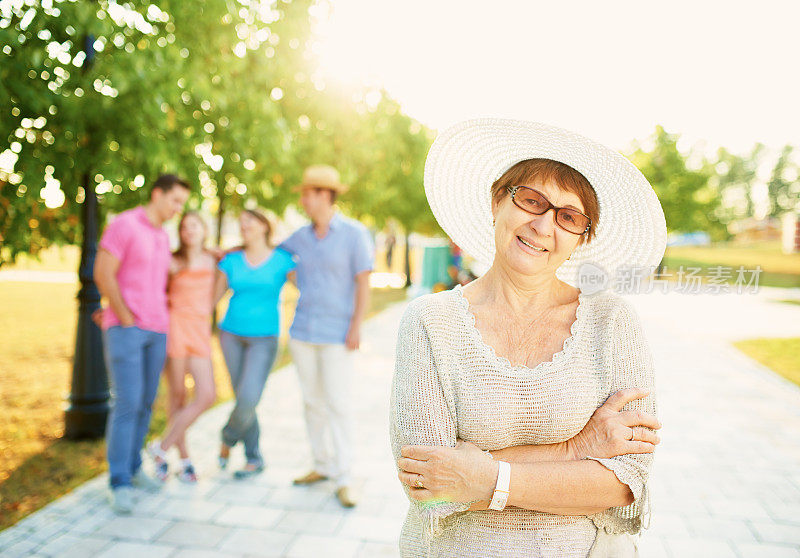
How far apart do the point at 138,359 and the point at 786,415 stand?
23.7ft

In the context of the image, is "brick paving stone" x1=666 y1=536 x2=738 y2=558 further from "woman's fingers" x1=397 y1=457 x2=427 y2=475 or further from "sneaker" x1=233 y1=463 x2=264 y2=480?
"sneaker" x1=233 y1=463 x2=264 y2=480

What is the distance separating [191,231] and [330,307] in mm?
1391

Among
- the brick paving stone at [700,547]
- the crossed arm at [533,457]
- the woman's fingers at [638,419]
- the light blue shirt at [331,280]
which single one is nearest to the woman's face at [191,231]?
the light blue shirt at [331,280]

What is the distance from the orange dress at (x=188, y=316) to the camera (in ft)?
16.2

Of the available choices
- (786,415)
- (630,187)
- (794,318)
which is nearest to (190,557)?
(630,187)

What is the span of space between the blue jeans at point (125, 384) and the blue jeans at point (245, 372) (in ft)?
1.92

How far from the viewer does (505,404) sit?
178cm

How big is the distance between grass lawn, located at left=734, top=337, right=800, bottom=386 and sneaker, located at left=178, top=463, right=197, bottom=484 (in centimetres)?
853

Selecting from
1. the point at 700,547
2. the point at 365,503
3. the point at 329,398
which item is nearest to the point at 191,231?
the point at 329,398

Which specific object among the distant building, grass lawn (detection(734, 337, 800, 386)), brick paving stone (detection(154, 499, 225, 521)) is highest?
the distant building

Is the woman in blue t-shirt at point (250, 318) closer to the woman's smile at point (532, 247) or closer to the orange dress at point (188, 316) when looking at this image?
the orange dress at point (188, 316)

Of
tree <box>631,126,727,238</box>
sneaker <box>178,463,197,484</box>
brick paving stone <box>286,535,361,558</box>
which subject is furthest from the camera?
tree <box>631,126,727,238</box>

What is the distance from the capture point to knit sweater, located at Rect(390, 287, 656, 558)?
178cm

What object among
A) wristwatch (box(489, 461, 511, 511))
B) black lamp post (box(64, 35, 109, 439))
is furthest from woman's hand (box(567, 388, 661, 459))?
black lamp post (box(64, 35, 109, 439))
